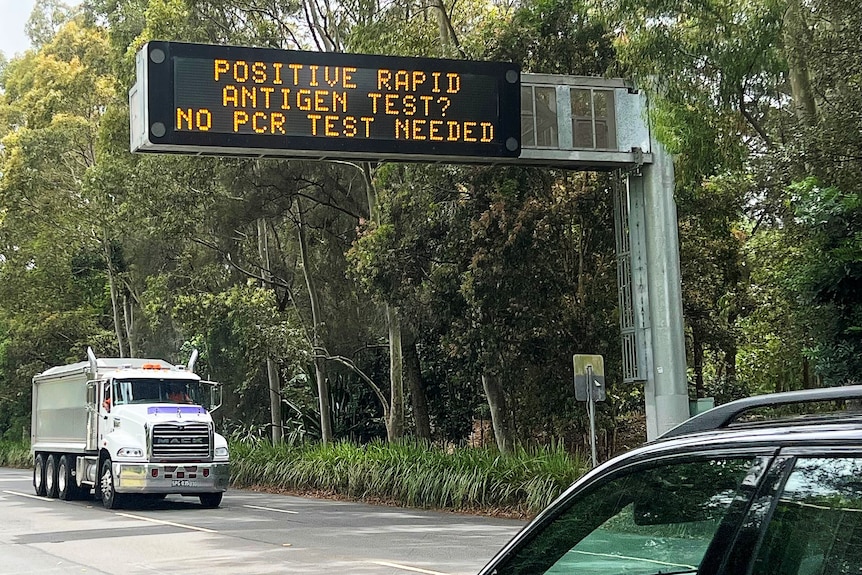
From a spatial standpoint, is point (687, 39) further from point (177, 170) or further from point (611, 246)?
point (177, 170)

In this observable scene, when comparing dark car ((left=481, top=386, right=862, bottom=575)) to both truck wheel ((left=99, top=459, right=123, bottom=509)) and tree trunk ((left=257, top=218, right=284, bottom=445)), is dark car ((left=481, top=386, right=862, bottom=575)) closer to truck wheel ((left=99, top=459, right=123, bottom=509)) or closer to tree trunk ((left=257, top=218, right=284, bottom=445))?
truck wheel ((left=99, top=459, right=123, bottom=509))

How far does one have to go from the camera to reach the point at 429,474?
2194 centimetres

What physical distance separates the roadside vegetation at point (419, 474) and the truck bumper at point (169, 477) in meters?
3.50

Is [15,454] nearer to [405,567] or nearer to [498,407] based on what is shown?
[498,407]

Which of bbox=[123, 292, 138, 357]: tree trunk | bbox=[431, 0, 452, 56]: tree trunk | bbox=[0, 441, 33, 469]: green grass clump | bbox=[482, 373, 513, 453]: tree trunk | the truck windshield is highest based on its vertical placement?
bbox=[431, 0, 452, 56]: tree trunk

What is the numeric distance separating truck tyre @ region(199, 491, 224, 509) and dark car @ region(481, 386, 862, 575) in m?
19.5

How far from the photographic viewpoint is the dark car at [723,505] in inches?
103

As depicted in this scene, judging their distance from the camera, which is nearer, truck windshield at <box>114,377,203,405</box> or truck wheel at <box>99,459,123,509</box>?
truck wheel at <box>99,459,123,509</box>

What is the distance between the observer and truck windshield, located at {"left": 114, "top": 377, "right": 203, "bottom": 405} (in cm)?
2295

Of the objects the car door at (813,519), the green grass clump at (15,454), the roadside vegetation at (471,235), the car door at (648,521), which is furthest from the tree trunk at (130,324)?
the car door at (813,519)

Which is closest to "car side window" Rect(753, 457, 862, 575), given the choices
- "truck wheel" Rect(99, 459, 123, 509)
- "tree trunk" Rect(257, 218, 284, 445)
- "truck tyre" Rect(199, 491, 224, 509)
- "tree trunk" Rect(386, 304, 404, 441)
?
"truck tyre" Rect(199, 491, 224, 509)

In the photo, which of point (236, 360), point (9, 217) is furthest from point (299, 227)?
point (9, 217)

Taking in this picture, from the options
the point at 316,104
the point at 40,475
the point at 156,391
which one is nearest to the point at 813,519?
the point at 316,104

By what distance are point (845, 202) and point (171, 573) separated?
10.3m
